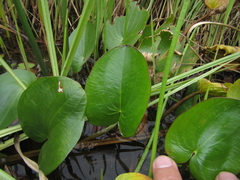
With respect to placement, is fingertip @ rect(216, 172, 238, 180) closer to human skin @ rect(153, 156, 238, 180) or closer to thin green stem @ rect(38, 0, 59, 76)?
human skin @ rect(153, 156, 238, 180)

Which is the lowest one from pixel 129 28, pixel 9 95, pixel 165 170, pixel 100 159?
pixel 100 159

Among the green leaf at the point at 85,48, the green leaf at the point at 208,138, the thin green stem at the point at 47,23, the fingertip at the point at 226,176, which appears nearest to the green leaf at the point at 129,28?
the green leaf at the point at 85,48

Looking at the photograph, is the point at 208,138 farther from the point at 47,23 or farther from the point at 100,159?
the point at 47,23

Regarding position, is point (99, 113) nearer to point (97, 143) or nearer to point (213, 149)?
point (97, 143)

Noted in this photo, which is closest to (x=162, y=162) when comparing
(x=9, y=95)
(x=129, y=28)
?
(x=9, y=95)

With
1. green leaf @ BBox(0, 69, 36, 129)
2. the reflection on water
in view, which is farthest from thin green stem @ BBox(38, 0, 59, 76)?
the reflection on water
